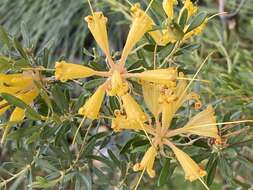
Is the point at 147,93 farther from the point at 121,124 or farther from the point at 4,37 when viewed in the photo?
the point at 4,37

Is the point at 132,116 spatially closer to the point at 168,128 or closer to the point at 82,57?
the point at 168,128

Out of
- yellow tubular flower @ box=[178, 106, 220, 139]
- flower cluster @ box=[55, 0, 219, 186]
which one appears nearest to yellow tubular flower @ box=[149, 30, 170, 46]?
flower cluster @ box=[55, 0, 219, 186]

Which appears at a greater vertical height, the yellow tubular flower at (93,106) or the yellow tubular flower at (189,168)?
the yellow tubular flower at (93,106)

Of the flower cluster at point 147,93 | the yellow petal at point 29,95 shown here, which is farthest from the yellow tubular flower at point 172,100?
the yellow petal at point 29,95

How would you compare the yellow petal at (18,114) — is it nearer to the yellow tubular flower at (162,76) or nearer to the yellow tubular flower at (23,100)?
the yellow tubular flower at (23,100)

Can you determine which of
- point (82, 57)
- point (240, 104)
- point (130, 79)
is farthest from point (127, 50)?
point (82, 57)

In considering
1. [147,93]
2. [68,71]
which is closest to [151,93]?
[147,93]
